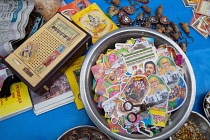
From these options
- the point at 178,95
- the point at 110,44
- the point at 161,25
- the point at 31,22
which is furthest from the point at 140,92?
the point at 31,22

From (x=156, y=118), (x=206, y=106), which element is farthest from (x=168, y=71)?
(x=206, y=106)

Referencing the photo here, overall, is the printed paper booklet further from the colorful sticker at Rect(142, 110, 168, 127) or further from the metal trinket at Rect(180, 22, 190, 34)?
the metal trinket at Rect(180, 22, 190, 34)

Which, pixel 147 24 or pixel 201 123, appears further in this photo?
pixel 147 24

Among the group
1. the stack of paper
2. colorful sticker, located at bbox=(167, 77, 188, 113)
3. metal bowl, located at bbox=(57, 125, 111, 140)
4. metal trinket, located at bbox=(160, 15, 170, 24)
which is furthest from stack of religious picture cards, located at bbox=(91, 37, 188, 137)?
Result: the stack of paper

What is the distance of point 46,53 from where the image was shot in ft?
3.04

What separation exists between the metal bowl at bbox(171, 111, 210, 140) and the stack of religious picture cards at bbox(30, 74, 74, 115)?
2.16ft

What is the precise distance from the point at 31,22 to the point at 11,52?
279 millimetres

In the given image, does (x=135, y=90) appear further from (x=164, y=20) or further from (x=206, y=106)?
(x=164, y=20)

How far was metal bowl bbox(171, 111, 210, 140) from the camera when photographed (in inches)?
36.3

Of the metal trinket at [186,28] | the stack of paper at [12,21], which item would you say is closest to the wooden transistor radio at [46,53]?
the stack of paper at [12,21]

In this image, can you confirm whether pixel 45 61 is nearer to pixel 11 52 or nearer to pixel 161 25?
pixel 11 52

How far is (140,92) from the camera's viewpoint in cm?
81

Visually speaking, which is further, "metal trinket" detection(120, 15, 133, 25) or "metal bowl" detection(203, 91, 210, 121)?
"metal trinket" detection(120, 15, 133, 25)

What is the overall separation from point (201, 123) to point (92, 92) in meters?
0.64
